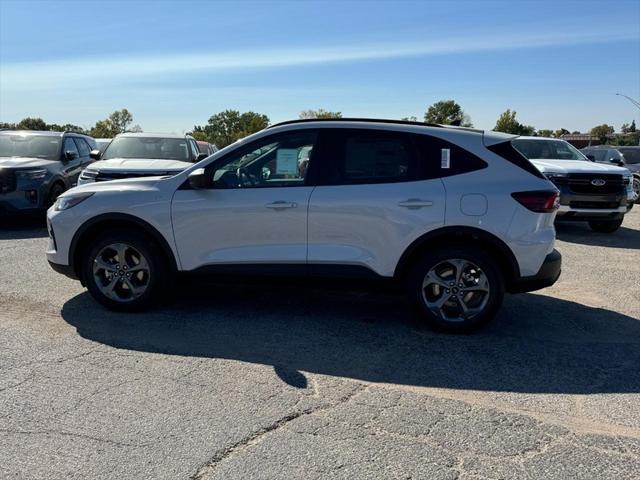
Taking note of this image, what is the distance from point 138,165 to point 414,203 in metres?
6.26

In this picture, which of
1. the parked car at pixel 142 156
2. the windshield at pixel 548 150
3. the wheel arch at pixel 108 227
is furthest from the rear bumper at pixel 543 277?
the windshield at pixel 548 150

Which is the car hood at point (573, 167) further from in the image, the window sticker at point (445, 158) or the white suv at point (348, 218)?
the window sticker at point (445, 158)

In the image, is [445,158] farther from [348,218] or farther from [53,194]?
[53,194]

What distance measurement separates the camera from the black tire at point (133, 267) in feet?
17.6

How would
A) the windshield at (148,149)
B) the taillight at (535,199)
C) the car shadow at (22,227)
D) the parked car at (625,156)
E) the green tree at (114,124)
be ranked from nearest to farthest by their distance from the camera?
the taillight at (535,199), the car shadow at (22,227), the windshield at (148,149), the parked car at (625,156), the green tree at (114,124)

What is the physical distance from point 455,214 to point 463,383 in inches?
59.6

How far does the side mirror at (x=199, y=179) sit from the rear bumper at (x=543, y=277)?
2.92m

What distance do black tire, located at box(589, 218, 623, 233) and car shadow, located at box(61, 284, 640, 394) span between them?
6100 mm

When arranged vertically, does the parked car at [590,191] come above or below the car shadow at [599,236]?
above

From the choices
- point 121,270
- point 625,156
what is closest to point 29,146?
point 121,270

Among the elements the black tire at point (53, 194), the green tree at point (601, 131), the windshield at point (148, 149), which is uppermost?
the green tree at point (601, 131)

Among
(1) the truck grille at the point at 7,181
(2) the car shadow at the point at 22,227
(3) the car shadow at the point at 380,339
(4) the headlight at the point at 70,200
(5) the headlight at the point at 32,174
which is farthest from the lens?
(5) the headlight at the point at 32,174

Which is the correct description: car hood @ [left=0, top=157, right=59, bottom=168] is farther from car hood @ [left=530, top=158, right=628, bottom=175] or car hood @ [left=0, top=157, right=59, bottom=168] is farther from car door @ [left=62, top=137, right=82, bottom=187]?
car hood @ [left=530, top=158, right=628, bottom=175]

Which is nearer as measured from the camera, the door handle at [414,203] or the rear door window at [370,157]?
the door handle at [414,203]
